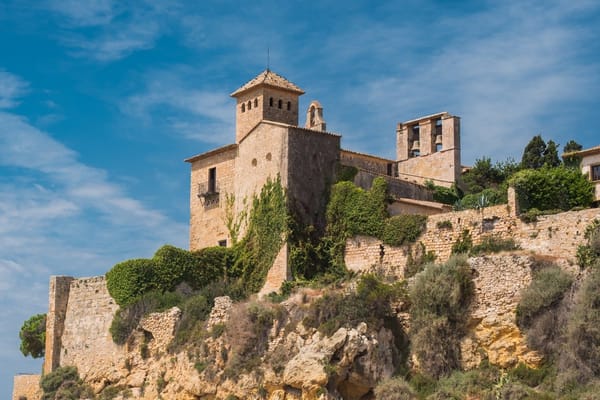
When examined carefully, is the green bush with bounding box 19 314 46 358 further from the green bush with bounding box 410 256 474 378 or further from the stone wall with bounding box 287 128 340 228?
the green bush with bounding box 410 256 474 378

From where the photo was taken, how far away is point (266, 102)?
156 ft

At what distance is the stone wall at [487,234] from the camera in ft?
119

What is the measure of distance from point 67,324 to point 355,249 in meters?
13.4

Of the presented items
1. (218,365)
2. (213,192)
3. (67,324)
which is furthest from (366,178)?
(67,324)

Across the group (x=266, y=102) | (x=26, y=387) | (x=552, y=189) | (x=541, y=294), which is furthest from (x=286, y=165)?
(x=26, y=387)

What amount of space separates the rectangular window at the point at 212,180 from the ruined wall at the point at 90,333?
20.0 ft

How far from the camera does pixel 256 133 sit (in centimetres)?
4559

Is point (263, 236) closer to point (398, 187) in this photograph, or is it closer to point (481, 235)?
point (398, 187)

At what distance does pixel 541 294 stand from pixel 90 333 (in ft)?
66.4

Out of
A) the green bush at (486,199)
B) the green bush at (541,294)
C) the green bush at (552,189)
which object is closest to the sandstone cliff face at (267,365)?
the green bush at (541,294)

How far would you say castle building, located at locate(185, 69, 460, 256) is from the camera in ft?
144

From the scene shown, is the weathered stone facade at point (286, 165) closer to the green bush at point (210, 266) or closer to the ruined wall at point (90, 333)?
the green bush at point (210, 266)

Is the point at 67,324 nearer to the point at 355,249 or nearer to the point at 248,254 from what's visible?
the point at 248,254

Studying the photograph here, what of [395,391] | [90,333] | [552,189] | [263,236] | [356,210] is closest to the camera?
[395,391]
